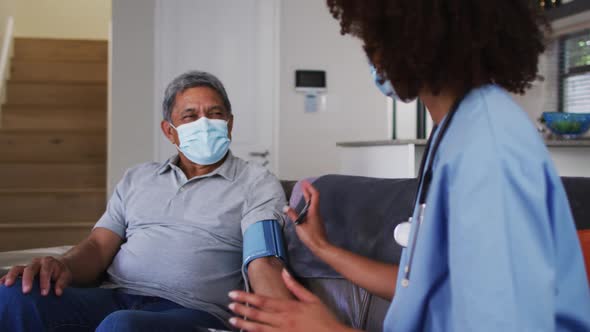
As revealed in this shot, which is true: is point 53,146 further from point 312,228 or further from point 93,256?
point 312,228

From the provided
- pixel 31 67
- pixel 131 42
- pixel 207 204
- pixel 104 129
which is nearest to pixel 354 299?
pixel 207 204

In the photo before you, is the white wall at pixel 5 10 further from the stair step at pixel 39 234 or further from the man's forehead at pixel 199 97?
the man's forehead at pixel 199 97

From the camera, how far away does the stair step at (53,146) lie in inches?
183

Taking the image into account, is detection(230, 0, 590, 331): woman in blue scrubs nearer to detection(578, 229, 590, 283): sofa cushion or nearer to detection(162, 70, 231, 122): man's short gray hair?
detection(578, 229, 590, 283): sofa cushion

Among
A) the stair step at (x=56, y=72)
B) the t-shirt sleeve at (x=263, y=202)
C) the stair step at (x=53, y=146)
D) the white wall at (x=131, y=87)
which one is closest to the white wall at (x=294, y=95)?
the white wall at (x=131, y=87)

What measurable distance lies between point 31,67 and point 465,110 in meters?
5.34

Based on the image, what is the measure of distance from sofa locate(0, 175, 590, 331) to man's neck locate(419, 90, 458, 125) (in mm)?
700

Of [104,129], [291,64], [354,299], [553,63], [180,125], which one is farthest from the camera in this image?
[104,129]

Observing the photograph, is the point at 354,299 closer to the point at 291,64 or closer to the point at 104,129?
the point at 291,64

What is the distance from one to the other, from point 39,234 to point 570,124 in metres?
3.26

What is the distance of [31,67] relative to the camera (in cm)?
537

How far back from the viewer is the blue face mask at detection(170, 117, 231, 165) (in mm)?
1894

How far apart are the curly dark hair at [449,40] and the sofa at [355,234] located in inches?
29.5

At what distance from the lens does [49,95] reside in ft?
16.6
